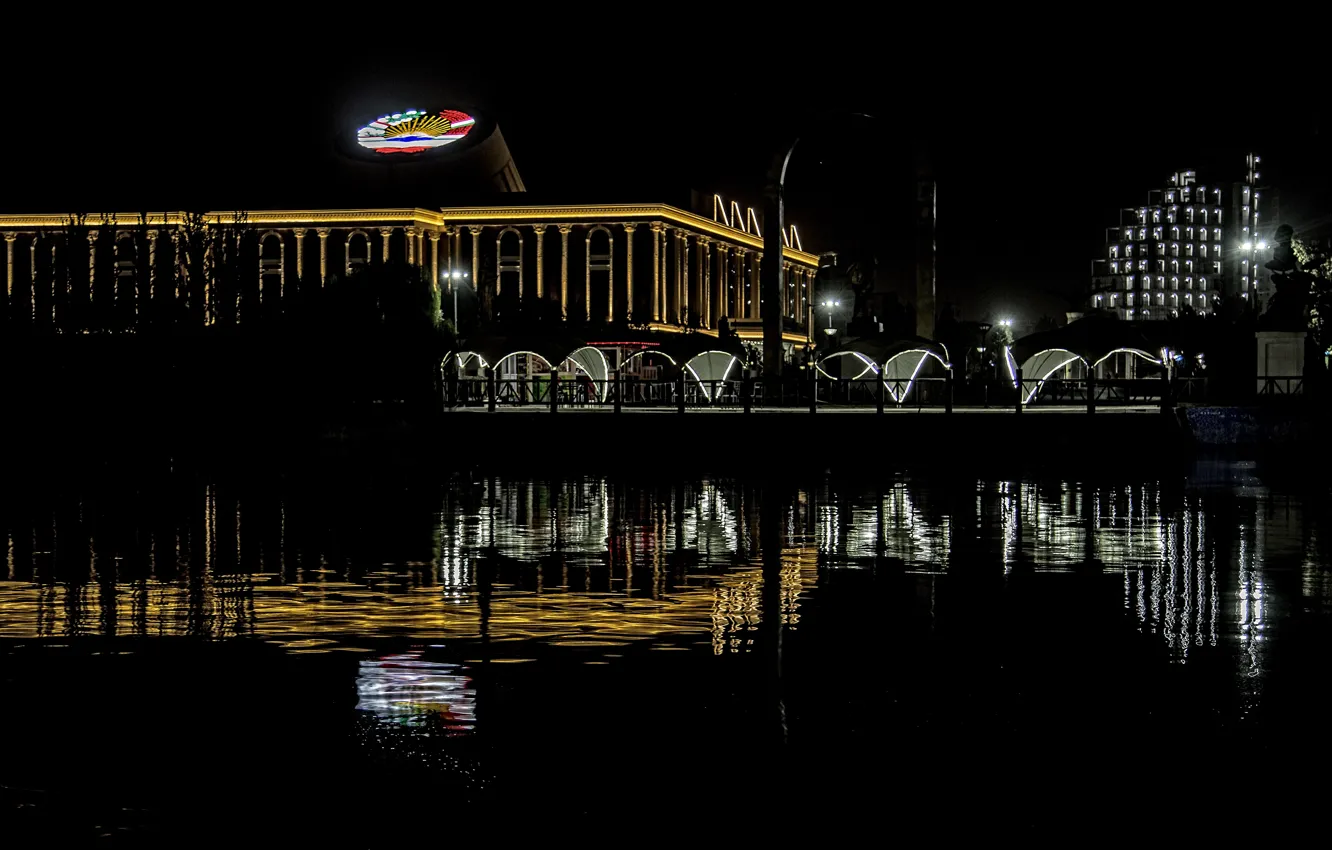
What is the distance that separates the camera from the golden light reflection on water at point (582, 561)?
16.9 meters

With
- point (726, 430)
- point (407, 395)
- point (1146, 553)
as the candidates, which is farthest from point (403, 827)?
point (407, 395)

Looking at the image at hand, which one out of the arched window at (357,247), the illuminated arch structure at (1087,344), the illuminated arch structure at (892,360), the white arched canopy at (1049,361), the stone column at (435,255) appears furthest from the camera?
the stone column at (435,255)

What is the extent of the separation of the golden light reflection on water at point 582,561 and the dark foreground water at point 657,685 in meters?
0.10

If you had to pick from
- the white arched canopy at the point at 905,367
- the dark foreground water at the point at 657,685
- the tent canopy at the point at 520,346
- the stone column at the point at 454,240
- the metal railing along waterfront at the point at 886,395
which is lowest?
the dark foreground water at the point at 657,685

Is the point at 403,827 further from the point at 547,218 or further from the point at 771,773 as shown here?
the point at 547,218

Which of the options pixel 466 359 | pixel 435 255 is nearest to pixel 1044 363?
pixel 466 359

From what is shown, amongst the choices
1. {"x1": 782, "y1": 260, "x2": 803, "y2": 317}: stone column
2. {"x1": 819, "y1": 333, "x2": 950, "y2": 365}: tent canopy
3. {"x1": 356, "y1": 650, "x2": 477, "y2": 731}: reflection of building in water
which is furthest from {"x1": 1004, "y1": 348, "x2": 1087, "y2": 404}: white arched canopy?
{"x1": 782, "y1": 260, "x2": 803, "y2": 317}: stone column

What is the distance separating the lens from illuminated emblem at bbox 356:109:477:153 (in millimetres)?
151875

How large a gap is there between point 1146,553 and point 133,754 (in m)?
15.5

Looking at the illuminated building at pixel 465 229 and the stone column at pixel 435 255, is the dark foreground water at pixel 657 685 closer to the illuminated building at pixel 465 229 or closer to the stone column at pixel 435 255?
the illuminated building at pixel 465 229

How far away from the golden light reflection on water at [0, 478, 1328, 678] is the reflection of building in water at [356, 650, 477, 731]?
46.2 inches

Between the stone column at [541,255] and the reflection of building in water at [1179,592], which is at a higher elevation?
the stone column at [541,255]

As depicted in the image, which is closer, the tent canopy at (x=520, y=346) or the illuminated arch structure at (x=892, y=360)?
the illuminated arch structure at (x=892, y=360)

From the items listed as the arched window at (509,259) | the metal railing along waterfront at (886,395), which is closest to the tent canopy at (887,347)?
the metal railing along waterfront at (886,395)
